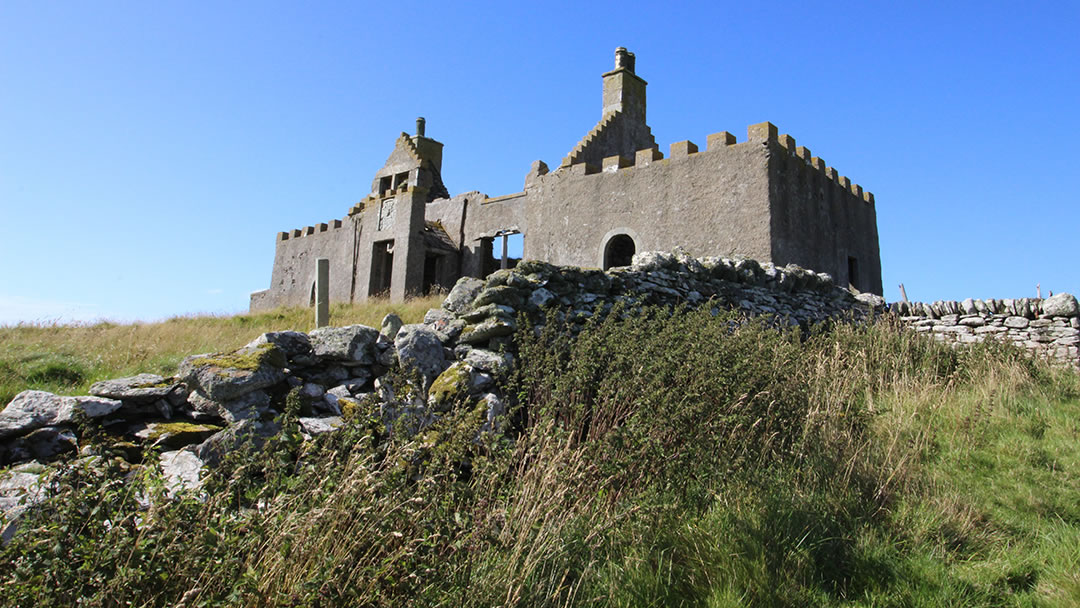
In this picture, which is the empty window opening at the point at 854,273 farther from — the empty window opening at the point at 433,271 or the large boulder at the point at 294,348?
the large boulder at the point at 294,348

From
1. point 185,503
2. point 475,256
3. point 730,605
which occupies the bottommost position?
point 730,605

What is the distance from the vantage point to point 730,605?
11.0ft

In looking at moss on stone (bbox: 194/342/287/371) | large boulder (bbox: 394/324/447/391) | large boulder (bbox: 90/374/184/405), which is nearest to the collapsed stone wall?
large boulder (bbox: 394/324/447/391)

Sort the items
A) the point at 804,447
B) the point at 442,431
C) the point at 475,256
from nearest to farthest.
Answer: the point at 442,431
the point at 804,447
the point at 475,256

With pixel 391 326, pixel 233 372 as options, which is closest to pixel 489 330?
pixel 391 326

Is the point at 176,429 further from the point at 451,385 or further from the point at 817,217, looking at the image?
the point at 817,217

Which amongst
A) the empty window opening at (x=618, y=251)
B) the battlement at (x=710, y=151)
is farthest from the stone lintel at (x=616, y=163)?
the empty window opening at (x=618, y=251)

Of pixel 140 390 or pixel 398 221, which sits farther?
pixel 398 221

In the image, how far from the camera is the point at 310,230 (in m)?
23.5

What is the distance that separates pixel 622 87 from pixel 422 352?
15.4 metres

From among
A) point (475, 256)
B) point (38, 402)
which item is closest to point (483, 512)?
point (38, 402)

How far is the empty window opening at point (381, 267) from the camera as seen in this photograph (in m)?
19.1

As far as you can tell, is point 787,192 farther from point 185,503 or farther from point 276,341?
point 185,503

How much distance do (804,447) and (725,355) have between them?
36.2 inches
